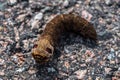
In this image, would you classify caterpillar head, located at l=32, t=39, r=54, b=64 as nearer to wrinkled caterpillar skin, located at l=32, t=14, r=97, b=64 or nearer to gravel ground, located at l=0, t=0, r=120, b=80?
wrinkled caterpillar skin, located at l=32, t=14, r=97, b=64

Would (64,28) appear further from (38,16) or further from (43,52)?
(43,52)

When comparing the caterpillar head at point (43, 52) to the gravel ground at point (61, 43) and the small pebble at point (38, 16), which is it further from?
the small pebble at point (38, 16)

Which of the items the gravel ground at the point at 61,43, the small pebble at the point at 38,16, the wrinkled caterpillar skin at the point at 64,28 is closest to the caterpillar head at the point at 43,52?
the wrinkled caterpillar skin at the point at 64,28

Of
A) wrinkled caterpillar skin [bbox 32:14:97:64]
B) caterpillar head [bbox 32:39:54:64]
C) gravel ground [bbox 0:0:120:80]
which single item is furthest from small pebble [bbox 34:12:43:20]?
caterpillar head [bbox 32:39:54:64]

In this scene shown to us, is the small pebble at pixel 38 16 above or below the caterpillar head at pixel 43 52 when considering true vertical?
above

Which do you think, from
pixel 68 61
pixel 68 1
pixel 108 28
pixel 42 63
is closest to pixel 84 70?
pixel 68 61

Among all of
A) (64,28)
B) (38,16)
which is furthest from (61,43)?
(38,16)
